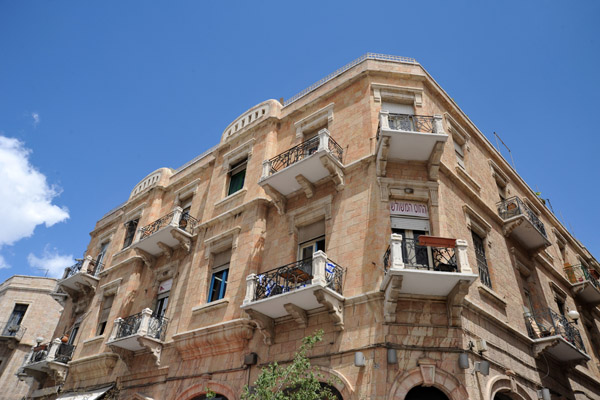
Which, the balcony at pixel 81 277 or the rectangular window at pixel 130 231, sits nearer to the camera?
the balcony at pixel 81 277

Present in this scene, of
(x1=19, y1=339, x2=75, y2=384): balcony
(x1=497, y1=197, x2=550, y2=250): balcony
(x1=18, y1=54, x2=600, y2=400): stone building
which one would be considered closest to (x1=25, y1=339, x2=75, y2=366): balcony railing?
(x1=19, y1=339, x2=75, y2=384): balcony

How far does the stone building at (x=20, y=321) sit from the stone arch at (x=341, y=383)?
27.6m

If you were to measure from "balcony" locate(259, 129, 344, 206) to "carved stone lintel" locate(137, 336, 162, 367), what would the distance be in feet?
21.1

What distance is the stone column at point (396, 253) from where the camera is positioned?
9576 millimetres

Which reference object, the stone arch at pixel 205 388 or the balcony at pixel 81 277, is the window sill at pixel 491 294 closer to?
the stone arch at pixel 205 388

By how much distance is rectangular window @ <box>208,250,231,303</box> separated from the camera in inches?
558

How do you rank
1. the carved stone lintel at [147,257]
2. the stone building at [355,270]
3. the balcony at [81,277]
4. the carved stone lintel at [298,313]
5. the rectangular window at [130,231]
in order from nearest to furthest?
the stone building at [355,270]
the carved stone lintel at [298,313]
the carved stone lintel at [147,257]
the balcony at [81,277]
the rectangular window at [130,231]

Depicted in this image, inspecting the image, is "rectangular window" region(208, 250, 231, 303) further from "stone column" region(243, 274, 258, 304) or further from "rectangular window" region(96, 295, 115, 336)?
"rectangular window" region(96, 295, 115, 336)

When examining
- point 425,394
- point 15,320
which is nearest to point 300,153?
point 425,394

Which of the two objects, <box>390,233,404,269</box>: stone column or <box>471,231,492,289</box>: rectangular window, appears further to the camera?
<box>471,231,492,289</box>: rectangular window

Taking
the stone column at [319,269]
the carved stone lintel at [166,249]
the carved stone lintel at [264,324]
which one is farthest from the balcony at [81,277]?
the stone column at [319,269]

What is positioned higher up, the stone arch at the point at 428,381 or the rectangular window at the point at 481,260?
the rectangular window at the point at 481,260

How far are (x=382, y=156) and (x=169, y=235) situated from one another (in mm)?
9278

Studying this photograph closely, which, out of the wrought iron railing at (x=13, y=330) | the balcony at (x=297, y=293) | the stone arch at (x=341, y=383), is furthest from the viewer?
the wrought iron railing at (x=13, y=330)
